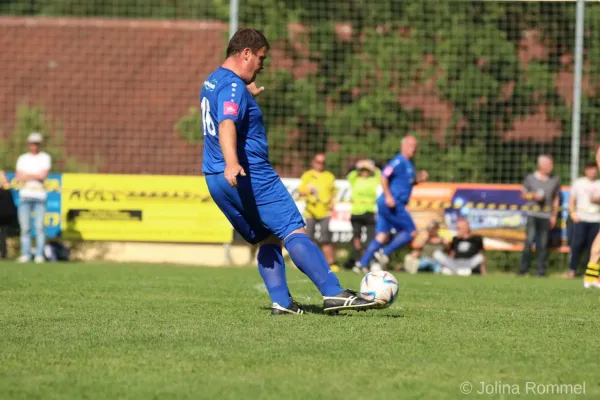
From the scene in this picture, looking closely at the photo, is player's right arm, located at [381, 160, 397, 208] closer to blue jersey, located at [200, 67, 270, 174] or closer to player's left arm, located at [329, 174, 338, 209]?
player's left arm, located at [329, 174, 338, 209]

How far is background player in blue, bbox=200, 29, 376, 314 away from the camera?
7.63 metres

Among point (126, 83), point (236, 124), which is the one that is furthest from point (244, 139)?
point (126, 83)

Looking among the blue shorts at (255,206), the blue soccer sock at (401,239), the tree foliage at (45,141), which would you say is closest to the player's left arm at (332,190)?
the blue soccer sock at (401,239)

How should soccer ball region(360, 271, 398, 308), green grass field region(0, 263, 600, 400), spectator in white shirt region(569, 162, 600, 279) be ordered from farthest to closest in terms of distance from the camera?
spectator in white shirt region(569, 162, 600, 279) → soccer ball region(360, 271, 398, 308) → green grass field region(0, 263, 600, 400)

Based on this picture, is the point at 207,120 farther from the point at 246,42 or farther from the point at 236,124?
the point at 246,42

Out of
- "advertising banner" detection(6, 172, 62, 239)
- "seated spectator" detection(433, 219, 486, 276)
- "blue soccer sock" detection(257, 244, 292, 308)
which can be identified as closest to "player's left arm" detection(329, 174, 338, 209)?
"seated spectator" detection(433, 219, 486, 276)

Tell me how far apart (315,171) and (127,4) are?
10.6 m

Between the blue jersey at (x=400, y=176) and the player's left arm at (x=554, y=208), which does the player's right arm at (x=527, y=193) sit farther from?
the blue jersey at (x=400, y=176)

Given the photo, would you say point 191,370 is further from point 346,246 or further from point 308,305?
point 346,246

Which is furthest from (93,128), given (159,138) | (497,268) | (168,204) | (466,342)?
(466,342)

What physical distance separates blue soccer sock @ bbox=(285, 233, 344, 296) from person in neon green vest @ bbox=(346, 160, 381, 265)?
33.9 feet

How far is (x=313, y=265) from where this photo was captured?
768 centimetres

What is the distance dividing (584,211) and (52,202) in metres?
9.18

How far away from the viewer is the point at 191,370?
5355 mm
